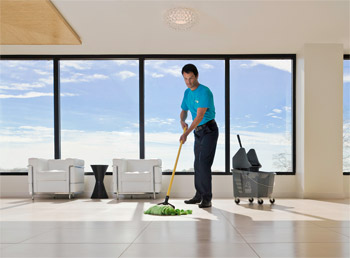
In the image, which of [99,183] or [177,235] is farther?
[99,183]

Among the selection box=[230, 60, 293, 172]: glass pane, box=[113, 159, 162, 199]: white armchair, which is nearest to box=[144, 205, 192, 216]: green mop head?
box=[113, 159, 162, 199]: white armchair

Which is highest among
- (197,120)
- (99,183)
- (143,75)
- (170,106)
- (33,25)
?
(33,25)

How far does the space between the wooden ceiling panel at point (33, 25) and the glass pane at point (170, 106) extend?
1585mm

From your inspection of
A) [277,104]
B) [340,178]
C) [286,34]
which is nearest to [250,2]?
[286,34]

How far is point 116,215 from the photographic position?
3918 millimetres

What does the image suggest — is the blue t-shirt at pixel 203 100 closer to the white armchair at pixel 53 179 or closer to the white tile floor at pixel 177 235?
the white tile floor at pixel 177 235

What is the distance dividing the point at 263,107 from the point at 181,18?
266cm

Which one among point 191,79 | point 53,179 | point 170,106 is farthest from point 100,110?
point 191,79

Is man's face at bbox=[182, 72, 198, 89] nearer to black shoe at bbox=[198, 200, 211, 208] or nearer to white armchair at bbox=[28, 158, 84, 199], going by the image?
black shoe at bbox=[198, 200, 211, 208]

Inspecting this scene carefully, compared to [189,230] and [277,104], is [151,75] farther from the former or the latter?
[189,230]

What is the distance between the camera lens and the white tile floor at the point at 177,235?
2.11m

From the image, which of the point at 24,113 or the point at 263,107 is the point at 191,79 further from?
the point at 24,113

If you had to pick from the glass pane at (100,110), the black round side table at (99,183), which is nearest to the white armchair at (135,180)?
the black round side table at (99,183)

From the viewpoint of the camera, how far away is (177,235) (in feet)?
8.64
